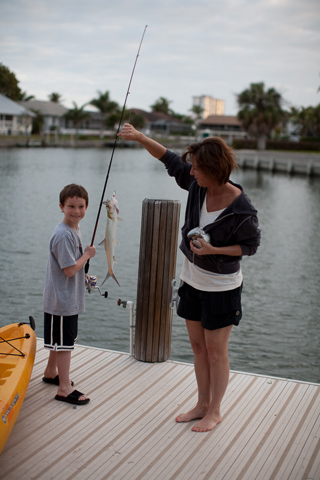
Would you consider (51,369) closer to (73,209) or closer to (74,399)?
(74,399)

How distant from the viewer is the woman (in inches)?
114

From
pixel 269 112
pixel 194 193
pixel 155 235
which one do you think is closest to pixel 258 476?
pixel 194 193

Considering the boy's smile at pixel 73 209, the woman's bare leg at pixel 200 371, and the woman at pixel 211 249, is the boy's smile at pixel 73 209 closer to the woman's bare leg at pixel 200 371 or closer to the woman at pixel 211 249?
the woman at pixel 211 249

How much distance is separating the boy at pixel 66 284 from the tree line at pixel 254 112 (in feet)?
202

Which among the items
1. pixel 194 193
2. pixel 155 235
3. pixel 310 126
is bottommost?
pixel 155 235

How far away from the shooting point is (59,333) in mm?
3467

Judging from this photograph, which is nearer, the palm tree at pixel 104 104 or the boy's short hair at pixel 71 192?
the boy's short hair at pixel 71 192

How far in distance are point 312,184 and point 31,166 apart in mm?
18948

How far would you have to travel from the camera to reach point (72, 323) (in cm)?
350

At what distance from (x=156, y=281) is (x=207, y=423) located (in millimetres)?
1318

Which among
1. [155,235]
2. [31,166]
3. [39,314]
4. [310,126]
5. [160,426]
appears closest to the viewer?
[160,426]

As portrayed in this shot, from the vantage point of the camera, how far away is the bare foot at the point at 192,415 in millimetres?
3373

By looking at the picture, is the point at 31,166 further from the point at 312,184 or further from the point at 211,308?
the point at 211,308

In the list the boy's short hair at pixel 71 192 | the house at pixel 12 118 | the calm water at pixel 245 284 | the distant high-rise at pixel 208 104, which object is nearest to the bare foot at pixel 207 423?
the boy's short hair at pixel 71 192
